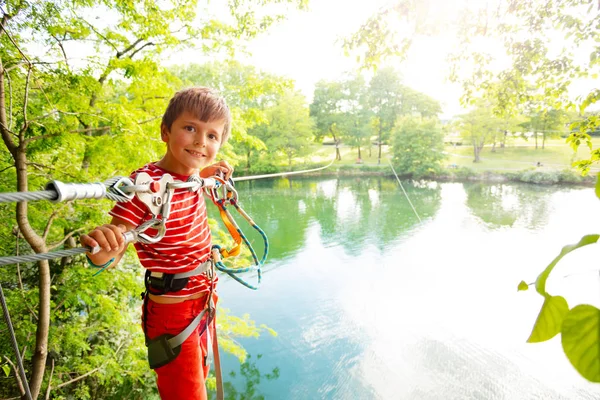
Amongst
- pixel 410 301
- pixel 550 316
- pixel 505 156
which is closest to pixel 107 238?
pixel 550 316

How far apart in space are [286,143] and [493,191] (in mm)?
15795

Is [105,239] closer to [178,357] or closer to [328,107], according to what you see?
[178,357]

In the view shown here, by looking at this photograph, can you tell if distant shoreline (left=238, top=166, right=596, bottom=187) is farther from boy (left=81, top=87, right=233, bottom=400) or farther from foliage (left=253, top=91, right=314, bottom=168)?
boy (left=81, top=87, right=233, bottom=400)

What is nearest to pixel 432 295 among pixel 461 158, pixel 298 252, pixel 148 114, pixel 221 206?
pixel 298 252

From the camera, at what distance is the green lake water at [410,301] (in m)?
6.75

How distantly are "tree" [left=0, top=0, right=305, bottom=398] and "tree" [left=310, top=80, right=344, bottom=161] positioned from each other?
30920mm

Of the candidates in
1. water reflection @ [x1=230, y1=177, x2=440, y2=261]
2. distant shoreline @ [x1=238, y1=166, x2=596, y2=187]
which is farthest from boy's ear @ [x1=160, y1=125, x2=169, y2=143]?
distant shoreline @ [x1=238, y1=166, x2=596, y2=187]

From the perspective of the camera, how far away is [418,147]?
2711 centimetres

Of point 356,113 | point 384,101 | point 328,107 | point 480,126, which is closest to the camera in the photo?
point 480,126

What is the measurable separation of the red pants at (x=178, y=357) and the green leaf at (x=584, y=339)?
1336 millimetres

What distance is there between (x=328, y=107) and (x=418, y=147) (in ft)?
38.5

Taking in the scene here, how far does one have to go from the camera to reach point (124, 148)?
3211mm

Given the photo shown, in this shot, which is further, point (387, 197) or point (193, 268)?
point (387, 197)

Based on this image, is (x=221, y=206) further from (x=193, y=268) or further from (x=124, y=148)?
(x=124, y=148)
